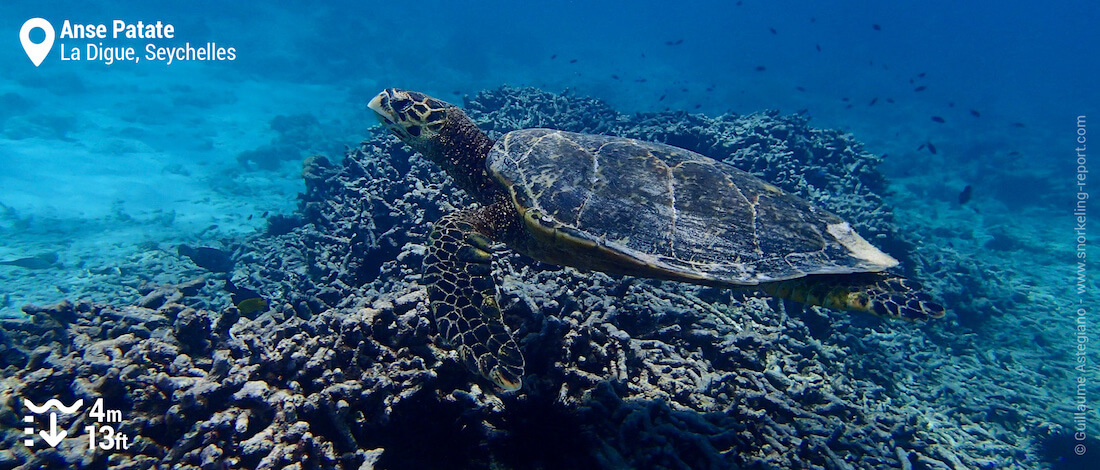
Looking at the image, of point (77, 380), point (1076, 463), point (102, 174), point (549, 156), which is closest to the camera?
point (77, 380)

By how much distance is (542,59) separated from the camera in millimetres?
42438

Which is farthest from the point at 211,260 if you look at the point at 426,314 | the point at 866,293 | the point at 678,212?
the point at 866,293

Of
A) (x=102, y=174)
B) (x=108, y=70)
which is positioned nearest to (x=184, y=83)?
(x=108, y=70)

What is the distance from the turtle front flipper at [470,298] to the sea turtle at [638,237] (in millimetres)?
10

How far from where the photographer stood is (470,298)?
149 inches

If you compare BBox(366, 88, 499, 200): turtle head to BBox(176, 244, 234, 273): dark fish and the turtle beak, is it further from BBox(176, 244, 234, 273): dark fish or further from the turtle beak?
BBox(176, 244, 234, 273): dark fish

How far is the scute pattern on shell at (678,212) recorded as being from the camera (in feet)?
11.9

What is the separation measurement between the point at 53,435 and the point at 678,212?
4831 millimetres

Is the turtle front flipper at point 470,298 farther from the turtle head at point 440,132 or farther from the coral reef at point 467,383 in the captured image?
the turtle head at point 440,132

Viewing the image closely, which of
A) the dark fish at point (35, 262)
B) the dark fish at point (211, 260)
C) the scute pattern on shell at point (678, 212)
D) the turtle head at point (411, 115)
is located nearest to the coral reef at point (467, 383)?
the scute pattern on shell at point (678, 212)

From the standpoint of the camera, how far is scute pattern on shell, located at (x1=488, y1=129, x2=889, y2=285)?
3.62 meters

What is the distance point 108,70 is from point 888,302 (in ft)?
151

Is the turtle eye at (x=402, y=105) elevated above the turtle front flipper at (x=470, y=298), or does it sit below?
above

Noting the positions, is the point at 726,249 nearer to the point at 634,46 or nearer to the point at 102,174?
the point at 102,174
